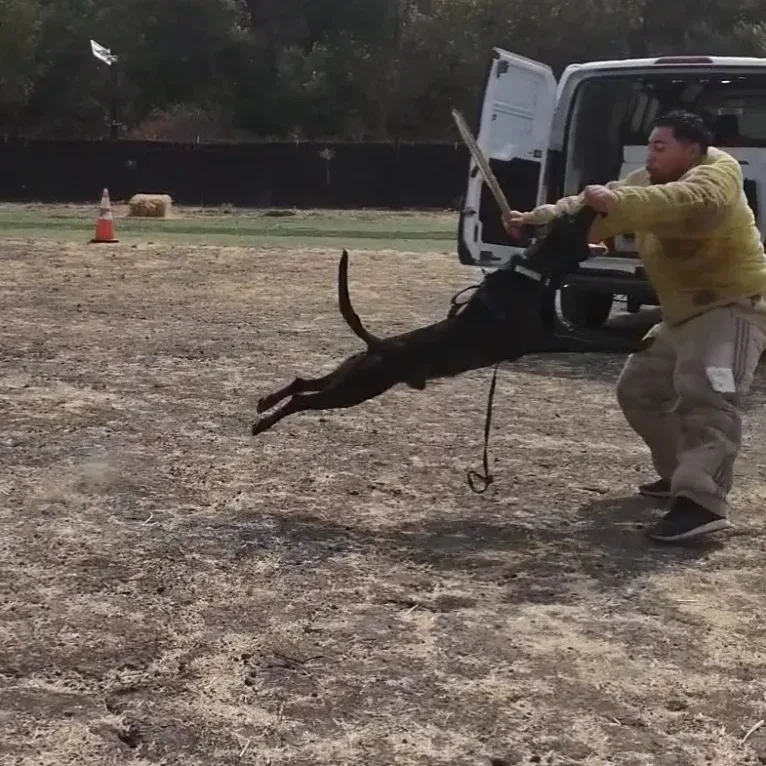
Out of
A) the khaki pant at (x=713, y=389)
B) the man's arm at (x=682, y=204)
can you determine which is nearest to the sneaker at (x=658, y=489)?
the khaki pant at (x=713, y=389)

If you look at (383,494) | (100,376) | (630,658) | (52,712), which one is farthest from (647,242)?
(100,376)

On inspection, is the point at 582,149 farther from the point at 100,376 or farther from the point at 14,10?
the point at 14,10

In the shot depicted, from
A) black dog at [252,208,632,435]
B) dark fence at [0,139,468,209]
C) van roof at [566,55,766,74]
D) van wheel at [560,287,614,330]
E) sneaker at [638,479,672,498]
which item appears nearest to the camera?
black dog at [252,208,632,435]

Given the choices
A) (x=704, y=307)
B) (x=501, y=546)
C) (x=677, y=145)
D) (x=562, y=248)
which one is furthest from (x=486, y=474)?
(x=677, y=145)

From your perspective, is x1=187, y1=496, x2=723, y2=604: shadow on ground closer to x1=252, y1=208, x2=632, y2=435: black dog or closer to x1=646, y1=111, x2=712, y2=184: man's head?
x1=252, y1=208, x2=632, y2=435: black dog

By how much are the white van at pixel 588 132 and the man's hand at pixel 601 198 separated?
3607mm

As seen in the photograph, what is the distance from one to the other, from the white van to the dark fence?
19.5m

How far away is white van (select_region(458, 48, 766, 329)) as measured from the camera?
778cm

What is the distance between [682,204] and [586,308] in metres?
5.75

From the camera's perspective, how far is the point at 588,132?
29.5 ft

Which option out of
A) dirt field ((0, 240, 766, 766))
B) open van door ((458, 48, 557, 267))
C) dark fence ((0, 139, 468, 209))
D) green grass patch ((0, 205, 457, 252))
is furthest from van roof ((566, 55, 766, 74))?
dark fence ((0, 139, 468, 209))

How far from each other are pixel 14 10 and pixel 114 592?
3654cm

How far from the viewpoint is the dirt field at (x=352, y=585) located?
2.88 metres

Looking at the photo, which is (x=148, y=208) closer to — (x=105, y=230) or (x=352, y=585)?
(x=105, y=230)
